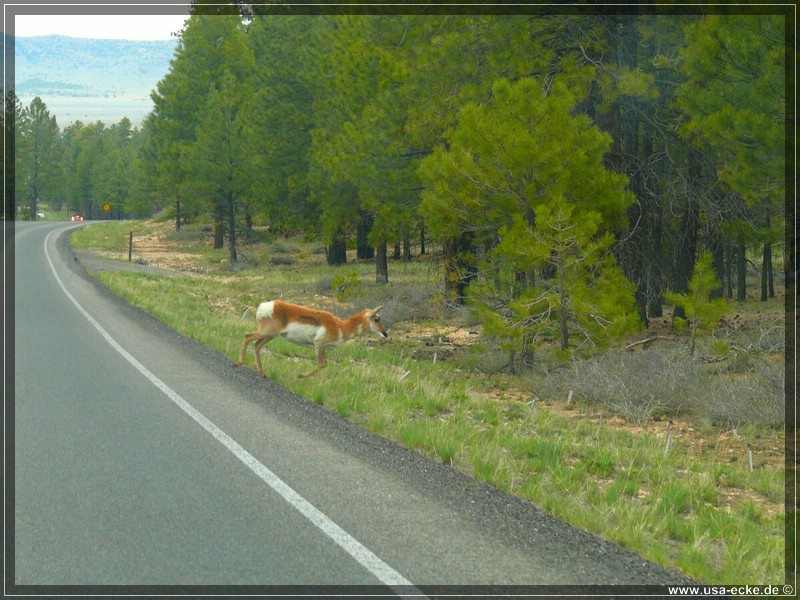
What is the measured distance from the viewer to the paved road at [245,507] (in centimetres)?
502

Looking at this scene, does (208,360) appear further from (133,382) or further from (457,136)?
(457,136)

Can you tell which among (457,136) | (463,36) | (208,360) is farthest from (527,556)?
(463,36)

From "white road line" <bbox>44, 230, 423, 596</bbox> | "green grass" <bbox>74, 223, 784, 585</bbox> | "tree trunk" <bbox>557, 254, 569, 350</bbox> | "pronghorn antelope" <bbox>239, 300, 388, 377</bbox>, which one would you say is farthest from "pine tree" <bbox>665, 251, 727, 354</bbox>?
"white road line" <bbox>44, 230, 423, 596</bbox>

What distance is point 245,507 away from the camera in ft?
20.2

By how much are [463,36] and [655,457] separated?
10.7 metres

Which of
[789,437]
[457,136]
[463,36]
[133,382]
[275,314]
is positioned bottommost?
[789,437]

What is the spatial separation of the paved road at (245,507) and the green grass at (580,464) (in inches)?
15.4

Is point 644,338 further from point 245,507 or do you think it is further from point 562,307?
point 245,507

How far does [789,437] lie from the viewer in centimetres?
1130

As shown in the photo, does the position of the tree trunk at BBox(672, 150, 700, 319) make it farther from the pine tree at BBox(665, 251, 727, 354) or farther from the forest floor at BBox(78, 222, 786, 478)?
the pine tree at BBox(665, 251, 727, 354)

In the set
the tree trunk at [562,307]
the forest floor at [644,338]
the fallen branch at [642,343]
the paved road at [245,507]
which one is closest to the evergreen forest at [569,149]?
the tree trunk at [562,307]

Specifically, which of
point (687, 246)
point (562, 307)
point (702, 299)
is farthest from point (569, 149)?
point (687, 246)

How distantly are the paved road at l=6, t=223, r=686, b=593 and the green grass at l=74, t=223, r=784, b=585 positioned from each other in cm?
39

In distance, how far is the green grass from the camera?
19.5 feet
